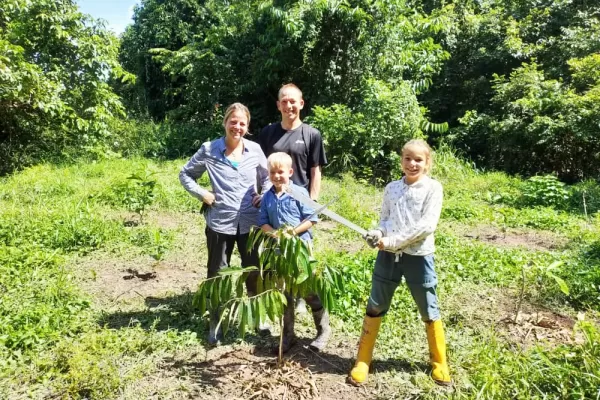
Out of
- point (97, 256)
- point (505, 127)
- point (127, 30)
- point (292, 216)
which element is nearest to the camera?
point (292, 216)

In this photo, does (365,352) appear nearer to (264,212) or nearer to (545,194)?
(264,212)

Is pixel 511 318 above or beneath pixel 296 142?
beneath

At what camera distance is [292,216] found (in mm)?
2852

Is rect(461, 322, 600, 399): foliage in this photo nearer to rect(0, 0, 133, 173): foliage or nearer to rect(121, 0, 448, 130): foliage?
rect(121, 0, 448, 130): foliage

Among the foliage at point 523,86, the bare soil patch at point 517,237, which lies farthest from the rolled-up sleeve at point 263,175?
the foliage at point 523,86

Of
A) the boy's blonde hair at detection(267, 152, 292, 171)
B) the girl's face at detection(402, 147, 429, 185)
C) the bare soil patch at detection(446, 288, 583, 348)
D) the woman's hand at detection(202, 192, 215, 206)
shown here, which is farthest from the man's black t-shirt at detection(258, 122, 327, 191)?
the bare soil patch at detection(446, 288, 583, 348)

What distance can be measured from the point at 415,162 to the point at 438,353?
115cm

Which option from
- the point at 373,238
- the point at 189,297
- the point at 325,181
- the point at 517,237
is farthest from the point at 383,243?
the point at 325,181

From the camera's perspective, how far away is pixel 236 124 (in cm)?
295

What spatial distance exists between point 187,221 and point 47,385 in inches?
141

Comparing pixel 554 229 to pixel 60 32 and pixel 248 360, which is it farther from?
pixel 60 32

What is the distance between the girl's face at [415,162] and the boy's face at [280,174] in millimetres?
713

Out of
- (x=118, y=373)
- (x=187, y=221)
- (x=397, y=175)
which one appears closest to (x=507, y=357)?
(x=118, y=373)

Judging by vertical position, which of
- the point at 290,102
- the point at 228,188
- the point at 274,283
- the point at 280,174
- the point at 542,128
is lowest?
the point at 274,283
